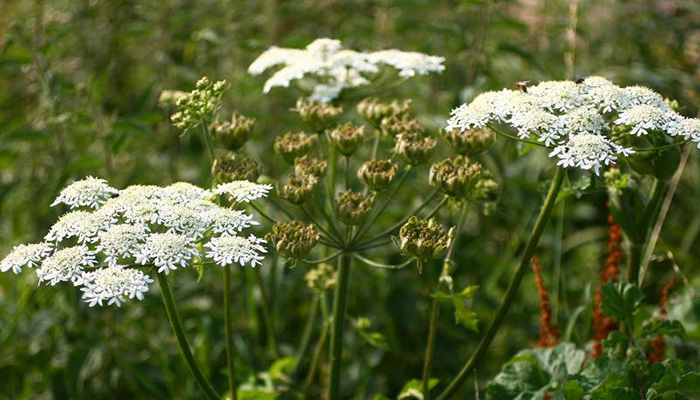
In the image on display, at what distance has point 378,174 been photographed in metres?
2.84

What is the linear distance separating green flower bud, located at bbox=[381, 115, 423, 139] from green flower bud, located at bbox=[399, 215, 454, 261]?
1.73 feet

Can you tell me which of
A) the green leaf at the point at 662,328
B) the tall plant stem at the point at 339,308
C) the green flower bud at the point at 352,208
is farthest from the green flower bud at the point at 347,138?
the green leaf at the point at 662,328

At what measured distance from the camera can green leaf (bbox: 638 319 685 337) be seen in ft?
9.65

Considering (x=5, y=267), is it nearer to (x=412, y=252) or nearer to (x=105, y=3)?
(x=412, y=252)

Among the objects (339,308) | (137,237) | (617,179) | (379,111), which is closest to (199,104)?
(137,237)

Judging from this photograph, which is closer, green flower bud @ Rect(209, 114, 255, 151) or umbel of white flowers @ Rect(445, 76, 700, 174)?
umbel of white flowers @ Rect(445, 76, 700, 174)

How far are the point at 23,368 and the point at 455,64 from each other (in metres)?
3.45

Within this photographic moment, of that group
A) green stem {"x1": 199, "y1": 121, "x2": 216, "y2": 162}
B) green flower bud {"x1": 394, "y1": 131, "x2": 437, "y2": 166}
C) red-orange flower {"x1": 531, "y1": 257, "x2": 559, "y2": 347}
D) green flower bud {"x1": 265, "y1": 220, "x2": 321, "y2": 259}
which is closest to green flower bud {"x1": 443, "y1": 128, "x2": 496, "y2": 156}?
green flower bud {"x1": 394, "y1": 131, "x2": 437, "y2": 166}

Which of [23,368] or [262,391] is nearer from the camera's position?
[262,391]

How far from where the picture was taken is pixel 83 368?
13.0ft

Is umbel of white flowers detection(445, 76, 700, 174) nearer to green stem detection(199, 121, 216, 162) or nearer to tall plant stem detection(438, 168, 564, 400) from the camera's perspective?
tall plant stem detection(438, 168, 564, 400)

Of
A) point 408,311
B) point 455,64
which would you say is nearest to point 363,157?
point 455,64

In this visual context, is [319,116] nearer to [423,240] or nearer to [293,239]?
[293,239]

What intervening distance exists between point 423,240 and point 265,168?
2.91 meters
